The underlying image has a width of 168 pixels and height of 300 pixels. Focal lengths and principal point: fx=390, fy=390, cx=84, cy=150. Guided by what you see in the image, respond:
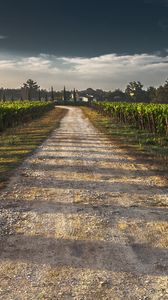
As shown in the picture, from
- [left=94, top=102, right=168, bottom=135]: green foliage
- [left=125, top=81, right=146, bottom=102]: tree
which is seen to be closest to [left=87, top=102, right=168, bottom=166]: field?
[left=94, top=102, right=168, bottom=135]: green foliage

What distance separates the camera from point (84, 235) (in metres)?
7.17

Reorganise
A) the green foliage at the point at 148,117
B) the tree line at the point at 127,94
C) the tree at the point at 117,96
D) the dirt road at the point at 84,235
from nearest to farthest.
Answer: the dirt road at the point at 84,235
the green foliage at the point at 148,117
the tree line at the point at 127,94
the tree at the point at 117,96

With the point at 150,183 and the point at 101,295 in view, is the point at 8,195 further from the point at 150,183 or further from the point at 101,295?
the point at 101,295

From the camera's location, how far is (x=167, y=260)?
6109 mm

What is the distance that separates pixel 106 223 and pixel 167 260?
75.6 inches

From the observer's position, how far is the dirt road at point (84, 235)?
5341mm

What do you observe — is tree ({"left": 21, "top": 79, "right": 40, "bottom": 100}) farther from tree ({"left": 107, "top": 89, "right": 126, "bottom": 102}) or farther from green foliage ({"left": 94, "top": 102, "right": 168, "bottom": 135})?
green foliage ({"left": 94, "top": 102, "right": 168, "bottom": 135})

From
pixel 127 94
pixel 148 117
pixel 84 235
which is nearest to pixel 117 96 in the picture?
pixel 127 94

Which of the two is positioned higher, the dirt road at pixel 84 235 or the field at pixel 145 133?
the field at pixel 145 133

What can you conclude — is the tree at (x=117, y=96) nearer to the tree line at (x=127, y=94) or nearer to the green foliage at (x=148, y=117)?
the tree line at (x=127, y=94)

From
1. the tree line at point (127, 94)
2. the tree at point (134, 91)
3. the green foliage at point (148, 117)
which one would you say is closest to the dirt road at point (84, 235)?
the green foliage at point (148, 117)

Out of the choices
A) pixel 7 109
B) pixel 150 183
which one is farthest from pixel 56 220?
pixel 7 109

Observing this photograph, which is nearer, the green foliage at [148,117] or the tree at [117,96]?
the green foliage at [148,117]

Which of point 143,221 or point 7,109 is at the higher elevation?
point 7,109
